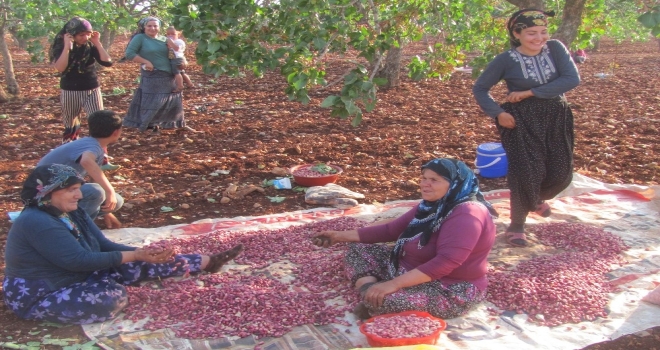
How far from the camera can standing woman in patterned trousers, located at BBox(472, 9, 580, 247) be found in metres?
3.97

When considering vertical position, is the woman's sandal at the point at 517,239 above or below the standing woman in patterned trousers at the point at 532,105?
below

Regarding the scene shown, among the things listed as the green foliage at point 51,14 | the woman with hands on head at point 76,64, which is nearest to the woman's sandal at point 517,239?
the woman with hands on head at point 76,64

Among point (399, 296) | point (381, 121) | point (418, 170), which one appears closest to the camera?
point (399, 296)

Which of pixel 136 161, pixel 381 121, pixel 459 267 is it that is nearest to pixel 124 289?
pixel 459 267

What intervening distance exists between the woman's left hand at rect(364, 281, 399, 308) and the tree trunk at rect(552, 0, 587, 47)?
3486 mm

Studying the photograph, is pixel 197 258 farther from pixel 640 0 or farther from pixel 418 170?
pixel 640 0

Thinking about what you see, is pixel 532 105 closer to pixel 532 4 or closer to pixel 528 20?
pixel 528 20

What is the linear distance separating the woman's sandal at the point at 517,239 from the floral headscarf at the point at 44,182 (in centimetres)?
271

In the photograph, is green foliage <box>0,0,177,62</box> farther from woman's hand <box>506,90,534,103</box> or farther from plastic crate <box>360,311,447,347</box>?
plastic crate <box>360,311,447,347</box>

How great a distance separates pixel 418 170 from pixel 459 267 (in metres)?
3.00

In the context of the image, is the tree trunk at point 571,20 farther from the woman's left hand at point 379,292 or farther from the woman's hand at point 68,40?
the woman's hand at point 68,40

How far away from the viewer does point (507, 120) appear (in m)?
4.05

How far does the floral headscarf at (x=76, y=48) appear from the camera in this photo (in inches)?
232

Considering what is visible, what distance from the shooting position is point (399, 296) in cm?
309
